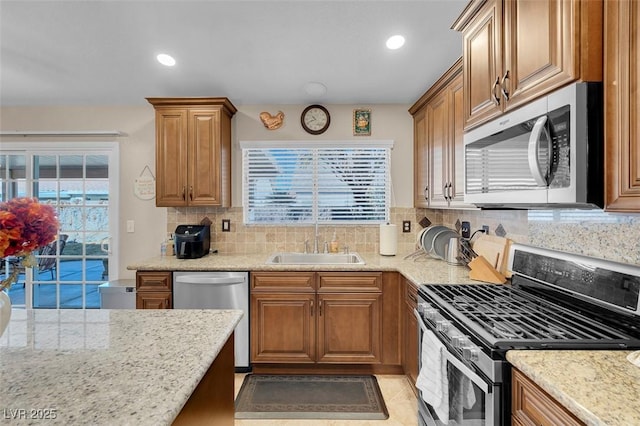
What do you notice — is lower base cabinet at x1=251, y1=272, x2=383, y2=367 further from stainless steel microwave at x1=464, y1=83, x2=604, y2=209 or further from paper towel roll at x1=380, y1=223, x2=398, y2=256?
stainless steel microwave at x1=464, y1=83, x2=604, y2=209

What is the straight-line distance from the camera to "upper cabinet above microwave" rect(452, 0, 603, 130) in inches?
42.0

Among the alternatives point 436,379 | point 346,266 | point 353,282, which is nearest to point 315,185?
point 346,266

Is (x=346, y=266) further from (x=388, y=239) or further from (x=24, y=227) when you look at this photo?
(x=24, y=227)

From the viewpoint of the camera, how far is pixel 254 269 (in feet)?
8.48

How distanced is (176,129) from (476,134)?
2.48 metres

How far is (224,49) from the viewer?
246 cm

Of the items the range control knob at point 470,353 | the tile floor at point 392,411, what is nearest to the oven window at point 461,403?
the range control knob at point 470,353

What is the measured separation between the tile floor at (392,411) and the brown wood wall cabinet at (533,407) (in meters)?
1.22

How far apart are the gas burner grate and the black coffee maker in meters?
2.04

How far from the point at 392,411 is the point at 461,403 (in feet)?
3.35

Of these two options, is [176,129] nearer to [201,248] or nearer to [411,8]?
[201,248]

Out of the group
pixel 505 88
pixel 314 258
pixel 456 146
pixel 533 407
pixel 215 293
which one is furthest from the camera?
pixel 314 258

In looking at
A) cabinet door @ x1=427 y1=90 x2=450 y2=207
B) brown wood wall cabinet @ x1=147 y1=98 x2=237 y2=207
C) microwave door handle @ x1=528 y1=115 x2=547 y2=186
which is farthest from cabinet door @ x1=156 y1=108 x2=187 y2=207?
microwave door handle @ x1=528 y1=115 x2=547 y2=186

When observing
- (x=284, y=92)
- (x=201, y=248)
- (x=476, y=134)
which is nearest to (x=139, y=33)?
(x=284, y=92)
